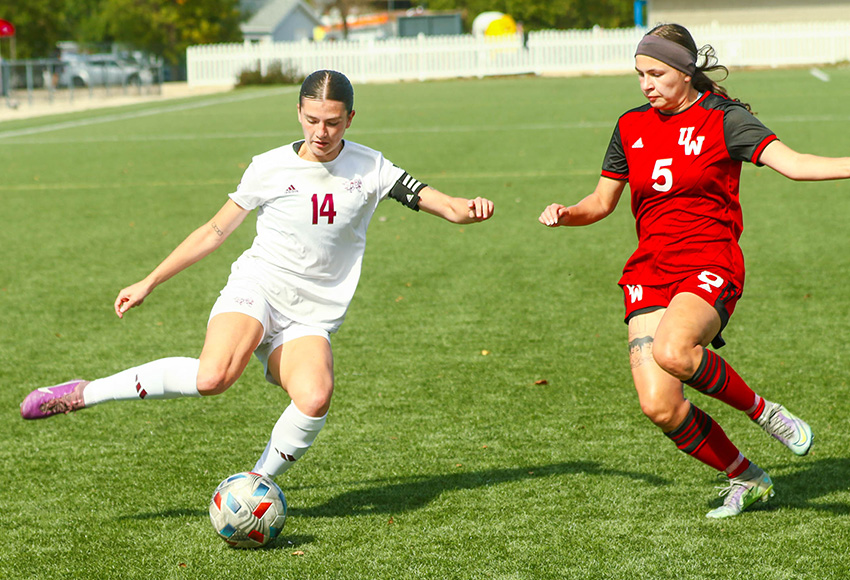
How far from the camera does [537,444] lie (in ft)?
17.8

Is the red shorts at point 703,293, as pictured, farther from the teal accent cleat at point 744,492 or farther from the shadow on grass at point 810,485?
the shadow on grass at point 810,485

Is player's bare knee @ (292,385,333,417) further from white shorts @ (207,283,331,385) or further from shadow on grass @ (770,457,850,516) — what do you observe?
shadow on grass @ (770,457,850,516)

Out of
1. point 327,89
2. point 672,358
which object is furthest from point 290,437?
point 672,358

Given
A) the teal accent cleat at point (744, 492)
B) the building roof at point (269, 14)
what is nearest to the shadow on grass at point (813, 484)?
the teal accent cleat at point (744, 492)

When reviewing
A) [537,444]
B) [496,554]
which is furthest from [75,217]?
[496,554]

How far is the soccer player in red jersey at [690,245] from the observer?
4.26 m

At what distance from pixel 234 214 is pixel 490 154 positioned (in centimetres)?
1399

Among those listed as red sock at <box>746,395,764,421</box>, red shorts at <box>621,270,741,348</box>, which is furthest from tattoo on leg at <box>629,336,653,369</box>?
red sock at <box>746,395,764,421</box>

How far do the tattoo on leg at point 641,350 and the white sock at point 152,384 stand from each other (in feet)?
6.32

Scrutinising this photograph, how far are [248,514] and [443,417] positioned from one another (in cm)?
198

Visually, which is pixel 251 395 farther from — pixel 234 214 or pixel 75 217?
pixel 75 217

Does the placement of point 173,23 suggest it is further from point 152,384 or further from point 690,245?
point 690,245

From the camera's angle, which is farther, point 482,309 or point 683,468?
point 482,309

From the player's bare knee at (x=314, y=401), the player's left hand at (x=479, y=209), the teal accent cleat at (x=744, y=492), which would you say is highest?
the player's left hand at (x=479, y=209)
